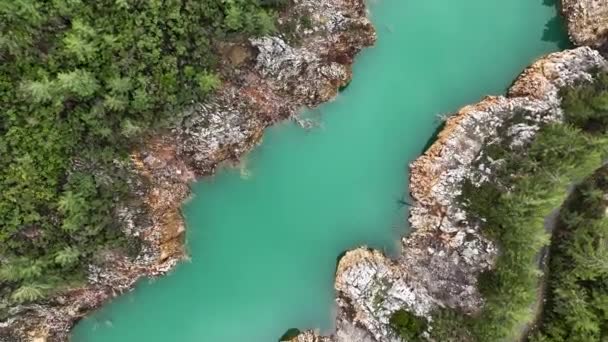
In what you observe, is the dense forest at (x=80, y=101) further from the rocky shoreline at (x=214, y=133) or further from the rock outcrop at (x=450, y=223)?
the rock outcrop at (x=450, y=223)

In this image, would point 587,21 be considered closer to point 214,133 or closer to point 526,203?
point 526,203

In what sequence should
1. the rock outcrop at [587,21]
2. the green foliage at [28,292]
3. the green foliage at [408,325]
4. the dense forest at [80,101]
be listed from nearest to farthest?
1. the dense forest at [80,101]
2. the green foliage at [28,292]
3. the green foliage at [408,325]
4. the rock outcrop at [587,21]

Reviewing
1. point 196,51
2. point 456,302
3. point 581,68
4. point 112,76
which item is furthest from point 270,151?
point 581,68

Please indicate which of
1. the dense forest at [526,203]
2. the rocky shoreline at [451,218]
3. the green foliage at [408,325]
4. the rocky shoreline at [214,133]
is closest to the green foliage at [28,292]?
the rocky shoreline at [214,133]

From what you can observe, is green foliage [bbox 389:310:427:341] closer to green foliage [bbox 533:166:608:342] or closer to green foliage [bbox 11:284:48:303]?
green foliage [bbox 533:166:608:342]

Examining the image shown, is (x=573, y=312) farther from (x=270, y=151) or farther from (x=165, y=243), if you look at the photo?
(x=165, y=243)

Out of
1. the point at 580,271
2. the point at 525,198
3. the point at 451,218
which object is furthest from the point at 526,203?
the point at 580,271

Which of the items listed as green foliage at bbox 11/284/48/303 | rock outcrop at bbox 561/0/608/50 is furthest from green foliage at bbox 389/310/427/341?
rock outcrop at bbox 561/0/608/50
